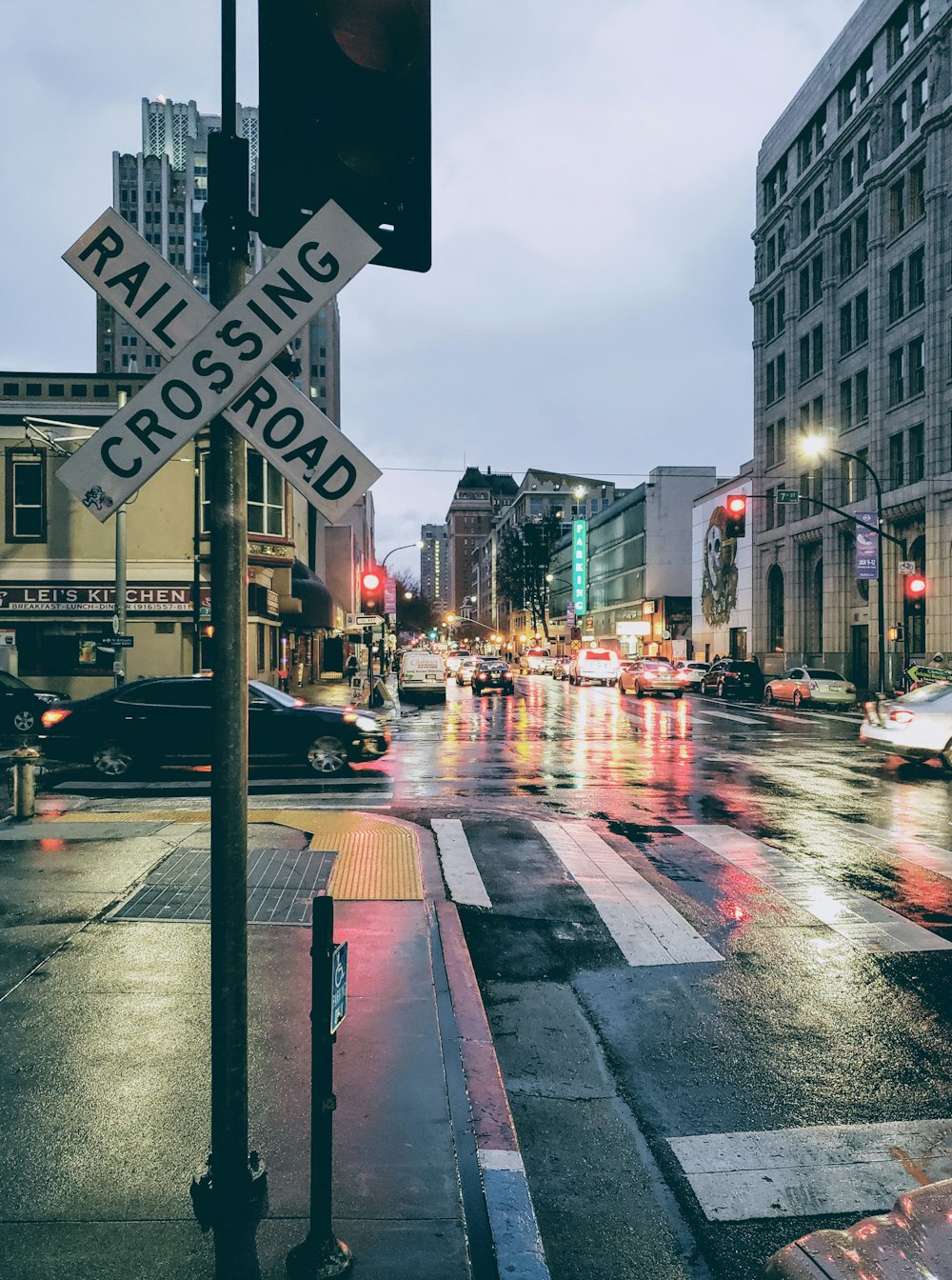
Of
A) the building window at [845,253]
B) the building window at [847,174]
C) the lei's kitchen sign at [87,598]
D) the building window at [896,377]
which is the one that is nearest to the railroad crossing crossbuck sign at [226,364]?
the lei's kitchen sign at [87,598]

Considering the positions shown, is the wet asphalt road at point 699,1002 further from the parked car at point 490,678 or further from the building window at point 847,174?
the building window at point 847,174

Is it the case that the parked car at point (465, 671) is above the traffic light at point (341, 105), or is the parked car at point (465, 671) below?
below

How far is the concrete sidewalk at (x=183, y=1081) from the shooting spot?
3.27 m

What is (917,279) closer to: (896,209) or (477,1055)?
(896,209)

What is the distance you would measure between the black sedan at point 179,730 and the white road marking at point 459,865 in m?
4.19

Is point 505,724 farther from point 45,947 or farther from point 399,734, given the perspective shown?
point 45,947

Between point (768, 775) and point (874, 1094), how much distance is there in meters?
11.8

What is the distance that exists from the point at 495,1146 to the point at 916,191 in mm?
44679

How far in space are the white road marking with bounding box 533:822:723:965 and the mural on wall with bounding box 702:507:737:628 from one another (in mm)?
49203

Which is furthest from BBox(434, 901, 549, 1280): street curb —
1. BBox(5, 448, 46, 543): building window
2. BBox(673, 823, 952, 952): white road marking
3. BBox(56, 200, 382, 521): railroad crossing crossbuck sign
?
BBox(5, 448, 46, 543): building window

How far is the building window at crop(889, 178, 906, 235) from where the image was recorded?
1604 inches

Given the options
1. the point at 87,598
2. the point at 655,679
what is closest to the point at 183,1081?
the point at 87,598

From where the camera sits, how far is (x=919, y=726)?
53.5 feet

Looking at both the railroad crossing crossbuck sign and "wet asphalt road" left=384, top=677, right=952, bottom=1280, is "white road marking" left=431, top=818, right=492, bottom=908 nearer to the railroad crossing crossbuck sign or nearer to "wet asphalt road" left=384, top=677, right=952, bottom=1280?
"wet asphalt road" left=384, top=677, right=952, bottom=1280
